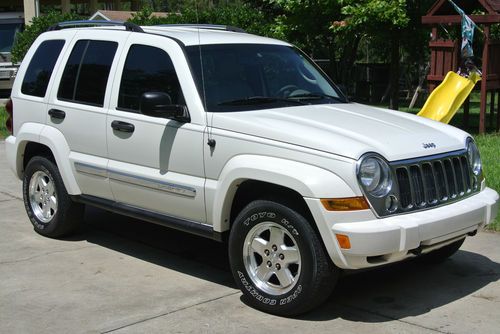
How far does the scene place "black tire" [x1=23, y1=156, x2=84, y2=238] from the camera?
6910mm

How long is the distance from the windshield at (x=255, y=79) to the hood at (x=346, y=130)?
0.20 meters

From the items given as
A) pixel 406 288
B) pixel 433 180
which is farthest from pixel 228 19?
pixel 433 180

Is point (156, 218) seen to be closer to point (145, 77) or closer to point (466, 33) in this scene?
point (145, 77)

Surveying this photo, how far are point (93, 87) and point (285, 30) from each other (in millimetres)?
12773

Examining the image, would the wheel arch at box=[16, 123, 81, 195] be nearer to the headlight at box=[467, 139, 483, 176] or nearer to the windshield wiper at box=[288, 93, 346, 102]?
the windshield wiper at box=[288, 93, 346, 102]

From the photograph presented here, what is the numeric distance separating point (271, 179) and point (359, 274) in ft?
5.27

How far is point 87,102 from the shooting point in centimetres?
654

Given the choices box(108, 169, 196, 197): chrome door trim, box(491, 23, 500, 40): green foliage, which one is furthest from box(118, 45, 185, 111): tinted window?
box(491, 23, 500, 40): green foliage

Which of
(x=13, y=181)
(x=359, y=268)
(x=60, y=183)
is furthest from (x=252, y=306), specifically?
(x=13, y=181)

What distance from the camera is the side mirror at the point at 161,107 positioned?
5520mm

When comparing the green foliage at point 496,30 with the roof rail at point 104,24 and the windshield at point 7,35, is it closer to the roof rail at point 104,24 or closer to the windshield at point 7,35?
the roof rail at point 104,24

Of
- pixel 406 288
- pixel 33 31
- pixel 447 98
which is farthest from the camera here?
pixel 33 31

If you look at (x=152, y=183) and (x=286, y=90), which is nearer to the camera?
(x=152, y=183)

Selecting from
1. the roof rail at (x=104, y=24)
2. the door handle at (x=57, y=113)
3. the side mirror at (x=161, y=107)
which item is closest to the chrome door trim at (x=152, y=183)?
the side mirror at (x=161, y=107)
